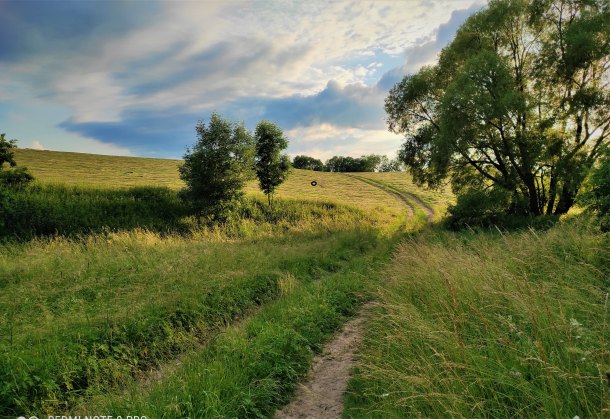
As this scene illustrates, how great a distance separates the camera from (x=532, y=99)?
2039 cm

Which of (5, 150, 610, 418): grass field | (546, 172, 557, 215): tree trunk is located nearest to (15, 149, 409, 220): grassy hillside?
(546, 172, 557, 215): tree trunk

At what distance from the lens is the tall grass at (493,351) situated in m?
3.09

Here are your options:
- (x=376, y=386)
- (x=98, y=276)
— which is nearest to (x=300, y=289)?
(x=376, y=386)

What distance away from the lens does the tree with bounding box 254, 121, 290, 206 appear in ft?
96.9

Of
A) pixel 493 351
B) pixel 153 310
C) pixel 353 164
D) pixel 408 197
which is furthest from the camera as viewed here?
pixel 353 164

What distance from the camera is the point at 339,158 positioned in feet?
461

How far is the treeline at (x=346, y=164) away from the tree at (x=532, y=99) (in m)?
109

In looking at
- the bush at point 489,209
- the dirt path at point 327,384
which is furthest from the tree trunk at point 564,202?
the dirt path at point 327,384

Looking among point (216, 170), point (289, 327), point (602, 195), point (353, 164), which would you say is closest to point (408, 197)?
point (216, 170)

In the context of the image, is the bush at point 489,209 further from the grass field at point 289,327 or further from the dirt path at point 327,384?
the dirt path at point 327,384

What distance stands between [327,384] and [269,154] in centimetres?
2596

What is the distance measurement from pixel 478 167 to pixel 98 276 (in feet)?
85.7

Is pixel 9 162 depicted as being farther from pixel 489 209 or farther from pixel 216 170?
pixel 489 209

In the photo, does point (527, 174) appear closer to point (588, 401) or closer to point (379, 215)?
point (379, 215)
